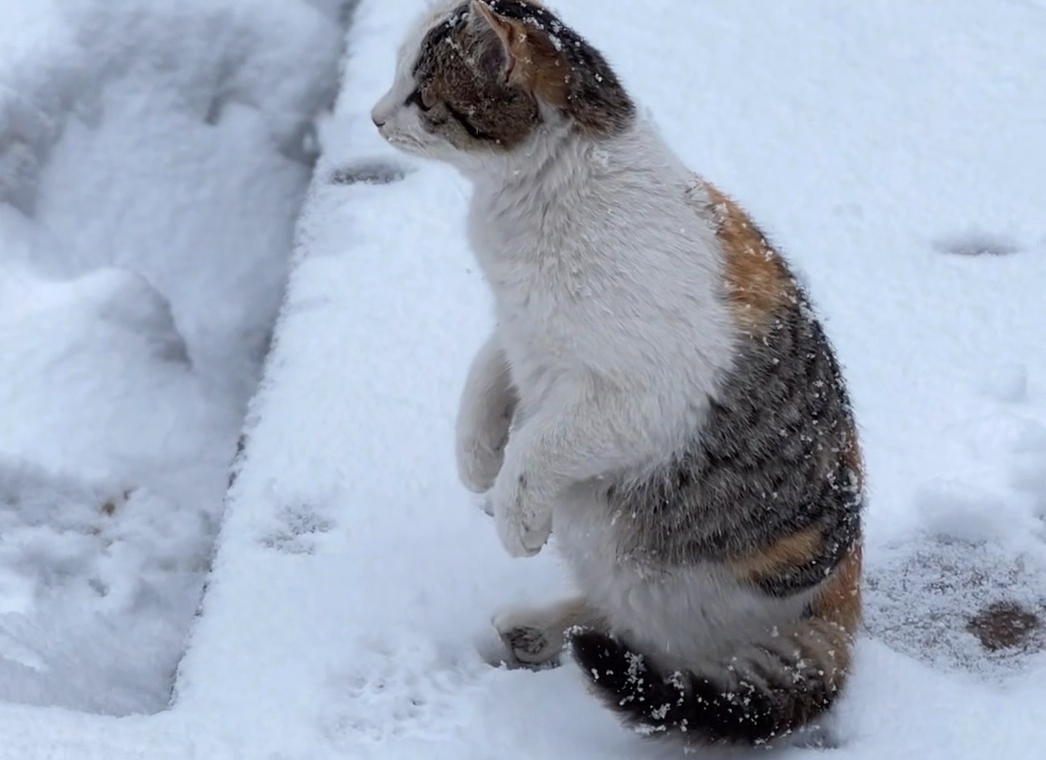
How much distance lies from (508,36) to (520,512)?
0.75 metres

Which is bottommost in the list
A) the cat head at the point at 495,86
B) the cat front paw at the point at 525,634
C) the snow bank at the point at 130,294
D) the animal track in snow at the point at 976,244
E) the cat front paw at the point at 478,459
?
the snow bank at the point at 130,294

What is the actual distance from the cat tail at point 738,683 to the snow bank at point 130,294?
0.89m

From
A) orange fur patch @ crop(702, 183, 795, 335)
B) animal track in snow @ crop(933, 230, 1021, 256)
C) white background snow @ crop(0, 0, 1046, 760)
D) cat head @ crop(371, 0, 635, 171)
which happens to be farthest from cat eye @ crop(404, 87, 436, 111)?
animal track in snow @ crop(933, 230, 1021, 256)

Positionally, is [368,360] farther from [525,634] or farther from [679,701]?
[679,701]

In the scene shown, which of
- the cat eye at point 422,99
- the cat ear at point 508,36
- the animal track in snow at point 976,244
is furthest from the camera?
the animal track in snow at point 976,244

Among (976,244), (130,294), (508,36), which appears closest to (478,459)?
(508,36)

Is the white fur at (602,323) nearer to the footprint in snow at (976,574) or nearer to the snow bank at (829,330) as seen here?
the snow bank at (829,330)

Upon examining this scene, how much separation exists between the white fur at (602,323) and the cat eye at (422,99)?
0.5 inches

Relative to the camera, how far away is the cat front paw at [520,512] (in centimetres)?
206

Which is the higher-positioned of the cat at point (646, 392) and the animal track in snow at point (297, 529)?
the cat at point (646, 392)

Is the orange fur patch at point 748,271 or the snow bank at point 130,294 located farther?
the snow bank at point 130,294

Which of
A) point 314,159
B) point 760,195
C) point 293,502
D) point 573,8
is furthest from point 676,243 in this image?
point 573,8

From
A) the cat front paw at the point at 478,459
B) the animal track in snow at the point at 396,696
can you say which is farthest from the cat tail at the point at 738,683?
the cat front paw at the point at 478,459

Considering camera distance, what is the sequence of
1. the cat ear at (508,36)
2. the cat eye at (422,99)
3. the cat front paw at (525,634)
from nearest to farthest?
the cat ear at (508,36) < the cat eye at (422,99) < the cat front paw at (525,634)
